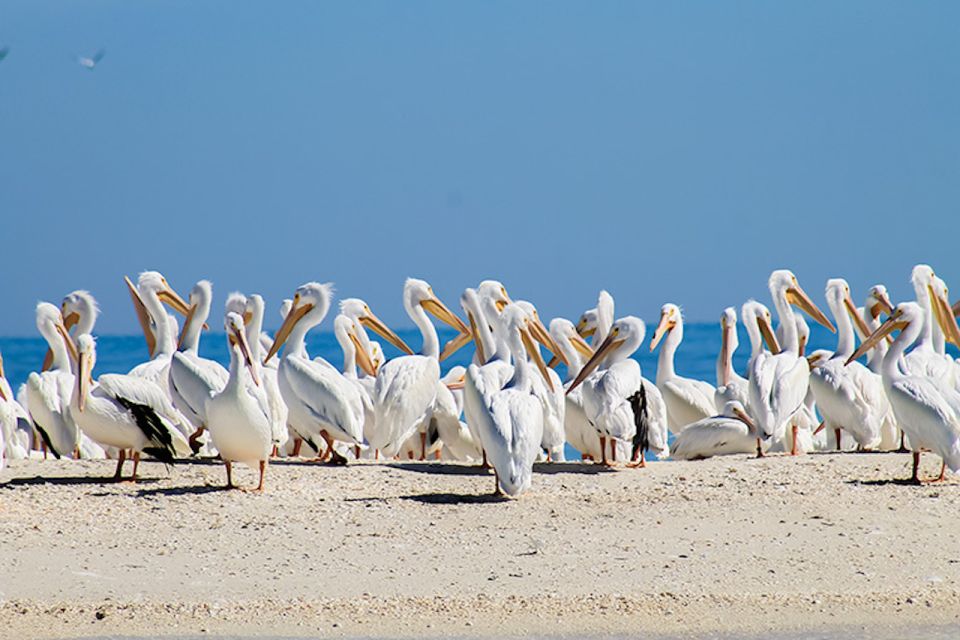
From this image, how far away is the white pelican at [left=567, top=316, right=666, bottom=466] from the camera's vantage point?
910 centimetres

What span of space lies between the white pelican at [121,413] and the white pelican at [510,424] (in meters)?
1.72

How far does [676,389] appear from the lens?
1130cm

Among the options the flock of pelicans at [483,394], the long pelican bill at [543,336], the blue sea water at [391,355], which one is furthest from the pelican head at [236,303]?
the blue sea water at [391,355]

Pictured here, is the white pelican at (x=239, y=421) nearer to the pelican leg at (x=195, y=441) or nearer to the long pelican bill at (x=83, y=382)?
the long pelican bill at (x=83, y=382)

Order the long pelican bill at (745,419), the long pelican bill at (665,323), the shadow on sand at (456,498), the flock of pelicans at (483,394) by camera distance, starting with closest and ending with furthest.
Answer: the shadow on sand at (456,498)
the flock of pelicans at (483,394)
the long pelican bill at (745,419)
the long pelican bill at (665,323)

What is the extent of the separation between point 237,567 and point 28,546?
105 cm

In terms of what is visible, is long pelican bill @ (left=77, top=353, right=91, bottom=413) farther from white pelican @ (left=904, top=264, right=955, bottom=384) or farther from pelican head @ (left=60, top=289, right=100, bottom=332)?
white pelican @ (left=904, top=264, right=955, bottom=384)

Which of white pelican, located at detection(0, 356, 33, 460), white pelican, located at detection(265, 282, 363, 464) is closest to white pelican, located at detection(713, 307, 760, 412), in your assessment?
white pelican, located at detection(265, 282, 363, 464)

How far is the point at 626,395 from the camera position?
362 inches

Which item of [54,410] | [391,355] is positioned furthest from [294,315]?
[391,355]

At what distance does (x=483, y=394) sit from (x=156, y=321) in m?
3.50

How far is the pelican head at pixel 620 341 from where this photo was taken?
32.0 feet

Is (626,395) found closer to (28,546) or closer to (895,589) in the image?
(895,589)

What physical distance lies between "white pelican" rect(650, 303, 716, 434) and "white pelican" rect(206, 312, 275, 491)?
370cm
